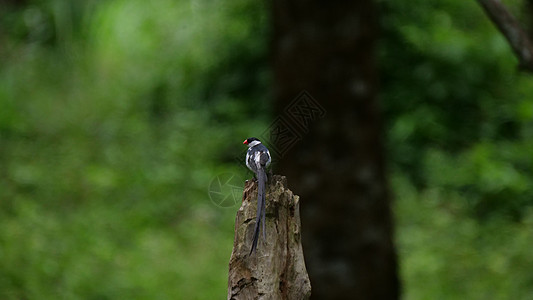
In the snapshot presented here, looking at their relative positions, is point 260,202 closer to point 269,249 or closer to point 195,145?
point 269,249

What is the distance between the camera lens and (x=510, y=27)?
9.82 feet

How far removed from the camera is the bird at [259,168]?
5.15 feet

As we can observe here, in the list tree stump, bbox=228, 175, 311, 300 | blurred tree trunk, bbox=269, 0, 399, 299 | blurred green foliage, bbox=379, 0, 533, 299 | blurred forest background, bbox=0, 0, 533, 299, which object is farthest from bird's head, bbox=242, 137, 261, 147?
blurred green foliage, bbox=379, 0, 533, 299

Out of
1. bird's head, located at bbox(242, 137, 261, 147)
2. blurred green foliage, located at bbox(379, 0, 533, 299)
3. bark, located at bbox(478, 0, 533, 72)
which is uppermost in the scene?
blurred green foliage, located at bbox(379, 0, 533, 299)

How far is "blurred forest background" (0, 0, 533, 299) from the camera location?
5.45 meters

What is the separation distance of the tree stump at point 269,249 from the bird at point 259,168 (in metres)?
0.04

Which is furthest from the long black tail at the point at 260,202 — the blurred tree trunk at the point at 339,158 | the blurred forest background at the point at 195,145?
the blurred forest background at the point at 195,145

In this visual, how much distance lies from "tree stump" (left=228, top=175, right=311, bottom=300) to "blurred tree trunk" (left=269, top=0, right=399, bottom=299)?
2364mm

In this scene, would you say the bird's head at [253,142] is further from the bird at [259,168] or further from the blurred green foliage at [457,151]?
the blurred green foliage at [457,151]

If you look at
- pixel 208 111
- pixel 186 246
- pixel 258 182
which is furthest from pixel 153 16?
pixel 258 182

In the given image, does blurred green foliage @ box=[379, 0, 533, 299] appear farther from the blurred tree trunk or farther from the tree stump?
the tree stump

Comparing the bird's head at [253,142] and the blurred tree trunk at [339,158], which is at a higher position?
the blurred tree trunk at [339,158]

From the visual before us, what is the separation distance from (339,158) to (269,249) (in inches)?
99.2

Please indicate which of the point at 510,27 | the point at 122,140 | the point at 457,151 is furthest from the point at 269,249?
the point at 122,140
